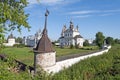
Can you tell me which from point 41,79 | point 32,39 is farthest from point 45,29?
point 32,39

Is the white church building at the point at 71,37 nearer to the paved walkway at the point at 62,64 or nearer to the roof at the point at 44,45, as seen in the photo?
the paved walkway at the point at 62,64

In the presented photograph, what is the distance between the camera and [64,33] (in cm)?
9406

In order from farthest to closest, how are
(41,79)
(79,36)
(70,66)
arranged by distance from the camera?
(79,36) < (70,66) < (41,79)

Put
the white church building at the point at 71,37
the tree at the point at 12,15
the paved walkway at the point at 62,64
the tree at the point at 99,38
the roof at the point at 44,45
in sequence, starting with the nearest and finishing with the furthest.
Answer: the tree at the point at 12,15
the roof at the point at 44,45
the paved walkway at the point at 62,64
the tree at the point at 99,38
the white church building at the point at 71,37

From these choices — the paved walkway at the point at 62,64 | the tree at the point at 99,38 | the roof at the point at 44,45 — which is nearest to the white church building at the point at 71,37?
the tree at the point at 99,38

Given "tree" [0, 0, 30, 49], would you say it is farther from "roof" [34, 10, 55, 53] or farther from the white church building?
the white church building

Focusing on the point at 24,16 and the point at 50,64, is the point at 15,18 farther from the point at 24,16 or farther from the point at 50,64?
the point at 50,64

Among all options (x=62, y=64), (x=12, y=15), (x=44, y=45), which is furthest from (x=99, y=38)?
(x=12, y=15)

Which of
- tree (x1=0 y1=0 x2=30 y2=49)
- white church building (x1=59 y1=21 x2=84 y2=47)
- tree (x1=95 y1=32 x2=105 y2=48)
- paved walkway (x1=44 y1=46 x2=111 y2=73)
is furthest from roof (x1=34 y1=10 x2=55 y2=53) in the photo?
white church building (x1=59 y1=21 x2=84 y2=47)

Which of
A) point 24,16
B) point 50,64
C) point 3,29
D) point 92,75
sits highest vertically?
point 24,16

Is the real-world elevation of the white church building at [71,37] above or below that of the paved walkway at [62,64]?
above

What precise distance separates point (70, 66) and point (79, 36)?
2620 inches

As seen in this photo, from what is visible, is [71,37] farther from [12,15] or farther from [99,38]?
[12,15]

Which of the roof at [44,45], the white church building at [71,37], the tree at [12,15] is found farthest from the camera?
the white church building at [71,37]
